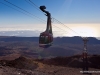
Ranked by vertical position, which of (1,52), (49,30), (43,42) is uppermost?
(49,30)

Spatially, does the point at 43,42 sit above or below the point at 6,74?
above

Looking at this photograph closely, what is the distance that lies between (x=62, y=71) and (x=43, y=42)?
25.7 feet

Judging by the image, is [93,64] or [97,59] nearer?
[93,64]

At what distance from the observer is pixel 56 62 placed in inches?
2135

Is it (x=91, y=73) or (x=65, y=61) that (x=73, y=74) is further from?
(x=65, y=61)

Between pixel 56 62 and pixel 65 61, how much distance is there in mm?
3364

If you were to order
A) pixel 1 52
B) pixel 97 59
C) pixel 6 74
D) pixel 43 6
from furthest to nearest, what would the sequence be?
pixel 1 52 → pixel 97 59 → pixel 43 6 → pixel 6 74

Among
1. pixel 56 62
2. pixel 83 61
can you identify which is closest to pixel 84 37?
pixel 83 61

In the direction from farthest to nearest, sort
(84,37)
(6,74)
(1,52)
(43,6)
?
(1,52)
(84,37)
(43,6)
(6,74)

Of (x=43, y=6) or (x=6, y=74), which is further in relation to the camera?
(x=43, y=6)

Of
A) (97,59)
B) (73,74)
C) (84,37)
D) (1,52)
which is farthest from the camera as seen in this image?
(1,52)

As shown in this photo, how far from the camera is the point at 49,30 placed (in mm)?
35719

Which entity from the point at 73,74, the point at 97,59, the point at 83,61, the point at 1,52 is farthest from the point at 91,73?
the point at 1,52

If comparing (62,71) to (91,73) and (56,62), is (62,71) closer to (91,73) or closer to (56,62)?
(91,73)
